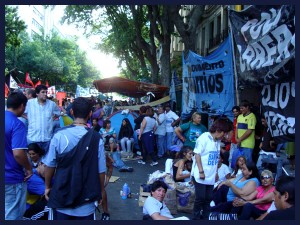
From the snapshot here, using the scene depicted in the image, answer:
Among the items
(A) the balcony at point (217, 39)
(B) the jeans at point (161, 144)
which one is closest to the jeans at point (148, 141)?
(B) the jeans at point (161, 144)

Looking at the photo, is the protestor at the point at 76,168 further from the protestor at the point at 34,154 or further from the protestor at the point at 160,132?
the protestor at the point at 160,132

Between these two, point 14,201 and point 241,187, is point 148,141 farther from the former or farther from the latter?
point 14,201

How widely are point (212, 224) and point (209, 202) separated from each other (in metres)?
1.53

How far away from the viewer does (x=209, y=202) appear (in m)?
5.13

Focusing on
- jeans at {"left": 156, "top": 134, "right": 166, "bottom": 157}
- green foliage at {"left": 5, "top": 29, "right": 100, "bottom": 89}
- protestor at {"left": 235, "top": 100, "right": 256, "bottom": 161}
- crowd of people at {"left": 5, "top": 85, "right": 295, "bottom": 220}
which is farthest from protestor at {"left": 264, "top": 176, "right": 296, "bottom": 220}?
green foliage at {"left": 5, "top": 29, "right": 100, "bottom": 89}

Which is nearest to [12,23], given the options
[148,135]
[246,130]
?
[148,135]

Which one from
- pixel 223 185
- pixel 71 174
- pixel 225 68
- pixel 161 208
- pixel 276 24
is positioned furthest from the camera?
pixel 225 68

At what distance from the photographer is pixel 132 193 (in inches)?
275

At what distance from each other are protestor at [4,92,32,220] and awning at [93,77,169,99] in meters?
11.3

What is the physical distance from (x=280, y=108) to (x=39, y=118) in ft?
12.7

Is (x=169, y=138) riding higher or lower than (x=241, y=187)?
higher

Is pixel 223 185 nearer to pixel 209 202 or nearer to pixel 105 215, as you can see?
pixel 209 202

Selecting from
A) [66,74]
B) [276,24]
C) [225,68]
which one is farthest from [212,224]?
[66,74]

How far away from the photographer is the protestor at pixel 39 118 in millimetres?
5910
